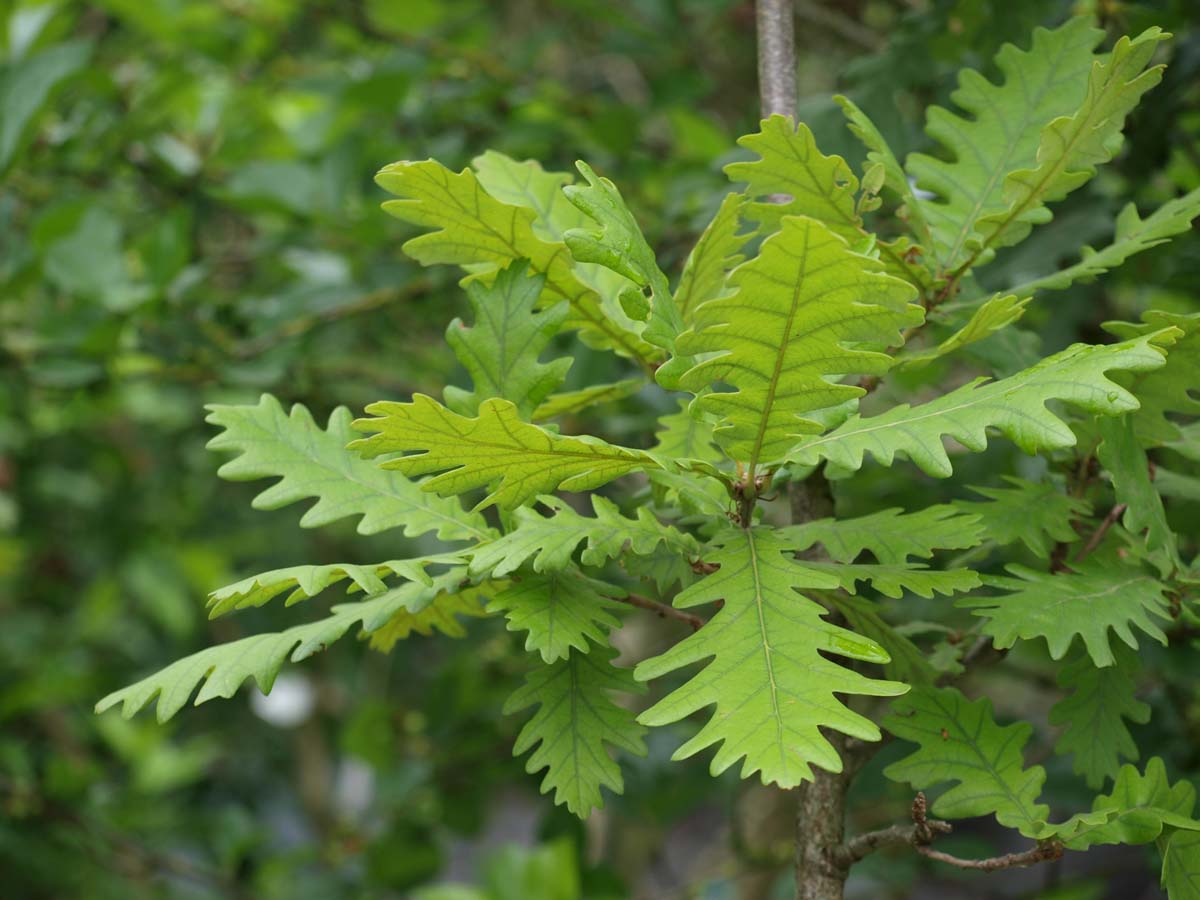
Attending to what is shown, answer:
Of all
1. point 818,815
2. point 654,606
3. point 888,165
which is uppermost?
point 888,165

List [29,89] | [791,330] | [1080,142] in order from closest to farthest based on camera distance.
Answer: [791,330]
[1080,142]
[29,89]

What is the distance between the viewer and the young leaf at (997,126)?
0.75 meters

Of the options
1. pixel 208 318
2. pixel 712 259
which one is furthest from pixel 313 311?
pixel 712 259

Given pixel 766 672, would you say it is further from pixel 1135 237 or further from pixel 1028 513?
pixel 1135 237

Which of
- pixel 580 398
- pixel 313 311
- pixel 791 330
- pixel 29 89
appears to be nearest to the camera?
pixel 791 330

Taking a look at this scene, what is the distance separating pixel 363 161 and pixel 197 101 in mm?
424

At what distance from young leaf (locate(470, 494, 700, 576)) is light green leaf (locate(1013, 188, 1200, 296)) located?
28 cm

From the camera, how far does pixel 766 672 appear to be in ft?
1.84

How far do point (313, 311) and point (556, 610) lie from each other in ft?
3.40

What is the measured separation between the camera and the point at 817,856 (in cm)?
68

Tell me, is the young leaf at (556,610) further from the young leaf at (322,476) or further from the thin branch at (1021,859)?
the thin branch at (1021,859)

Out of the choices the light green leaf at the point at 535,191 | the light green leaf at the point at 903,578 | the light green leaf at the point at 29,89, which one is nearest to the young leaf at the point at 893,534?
the light green leaf at the point at 903,578

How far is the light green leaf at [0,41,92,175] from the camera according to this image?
137cm

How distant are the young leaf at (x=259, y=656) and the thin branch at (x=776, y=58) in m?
0.41
